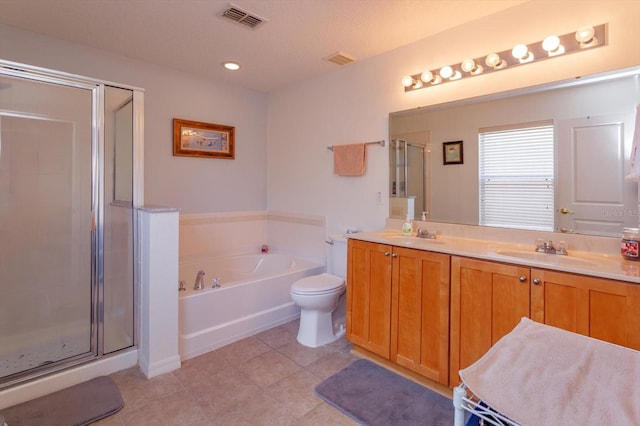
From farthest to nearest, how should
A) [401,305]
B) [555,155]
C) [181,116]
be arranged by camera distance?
[181,116]
[401,305]
[555,155]

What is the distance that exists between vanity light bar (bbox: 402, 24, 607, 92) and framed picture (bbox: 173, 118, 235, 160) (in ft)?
6.60

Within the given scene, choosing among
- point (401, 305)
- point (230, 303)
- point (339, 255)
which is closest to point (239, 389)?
point (230, 303)

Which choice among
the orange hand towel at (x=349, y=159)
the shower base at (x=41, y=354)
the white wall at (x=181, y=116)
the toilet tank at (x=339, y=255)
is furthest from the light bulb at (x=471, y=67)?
the shower base at (x=41, y=354)

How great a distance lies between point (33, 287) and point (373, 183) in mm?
2798

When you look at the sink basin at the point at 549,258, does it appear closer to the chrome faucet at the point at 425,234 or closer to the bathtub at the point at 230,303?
the chrome faucet at the point at 425,234

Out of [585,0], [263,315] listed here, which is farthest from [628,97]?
[263,315]

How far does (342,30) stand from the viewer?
2432mm

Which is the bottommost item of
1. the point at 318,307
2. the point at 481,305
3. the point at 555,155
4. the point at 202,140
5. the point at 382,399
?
the point at 382,399

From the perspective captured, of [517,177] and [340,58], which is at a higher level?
[340,58]

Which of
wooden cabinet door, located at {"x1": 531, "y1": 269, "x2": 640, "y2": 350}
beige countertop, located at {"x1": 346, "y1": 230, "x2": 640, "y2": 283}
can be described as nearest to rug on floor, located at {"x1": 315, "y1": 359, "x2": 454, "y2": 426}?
wooden cabinet door, located at {"x1": 531, "y1": 269, "x2": 640, "y2": 350}

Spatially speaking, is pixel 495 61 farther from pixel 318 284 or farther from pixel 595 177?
pixel 318 284

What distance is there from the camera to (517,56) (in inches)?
81.1

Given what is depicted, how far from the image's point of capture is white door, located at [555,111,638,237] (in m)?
1.76

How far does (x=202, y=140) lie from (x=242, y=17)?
1.53m
